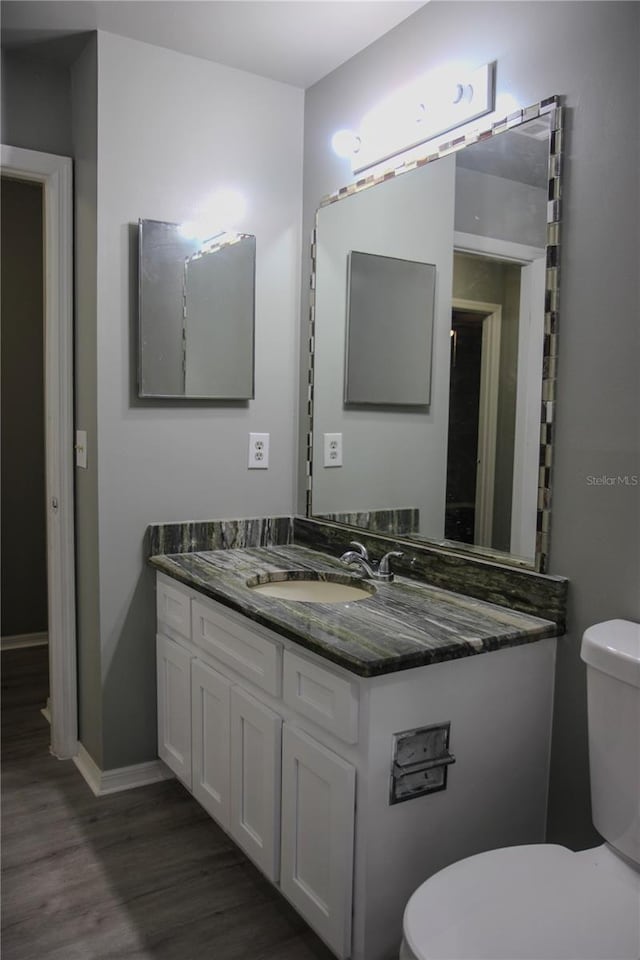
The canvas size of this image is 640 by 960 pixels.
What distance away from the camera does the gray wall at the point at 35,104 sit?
227 cm

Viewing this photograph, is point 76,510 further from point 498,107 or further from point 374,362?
point 498,107

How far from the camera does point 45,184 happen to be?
2.34m

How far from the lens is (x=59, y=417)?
239 centimetres

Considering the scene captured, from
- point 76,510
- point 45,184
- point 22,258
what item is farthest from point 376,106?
point 22,258

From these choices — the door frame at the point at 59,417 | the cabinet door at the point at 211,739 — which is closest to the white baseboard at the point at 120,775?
the door frame at the point at 59,417

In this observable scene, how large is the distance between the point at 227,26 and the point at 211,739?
78.1 inches

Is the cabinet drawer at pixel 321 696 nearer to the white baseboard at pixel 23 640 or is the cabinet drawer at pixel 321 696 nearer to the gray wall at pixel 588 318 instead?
the gray wall at pixel 588 318

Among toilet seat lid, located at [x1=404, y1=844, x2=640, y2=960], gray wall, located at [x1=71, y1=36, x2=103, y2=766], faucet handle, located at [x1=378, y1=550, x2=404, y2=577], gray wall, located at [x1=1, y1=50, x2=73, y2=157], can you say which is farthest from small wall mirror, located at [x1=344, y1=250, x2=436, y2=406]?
toilet seat lid, located at [x1=404, y1=844, x2=640, y2=960]

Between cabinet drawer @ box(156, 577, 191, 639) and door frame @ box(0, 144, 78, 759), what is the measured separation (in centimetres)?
38

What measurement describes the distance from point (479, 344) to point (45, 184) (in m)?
1.51

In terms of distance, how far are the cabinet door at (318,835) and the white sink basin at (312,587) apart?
19.4 inches

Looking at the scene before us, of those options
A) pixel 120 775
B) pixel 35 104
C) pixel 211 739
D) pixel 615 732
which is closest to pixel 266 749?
pixel 211 739

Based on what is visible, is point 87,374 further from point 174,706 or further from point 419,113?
point 419,113

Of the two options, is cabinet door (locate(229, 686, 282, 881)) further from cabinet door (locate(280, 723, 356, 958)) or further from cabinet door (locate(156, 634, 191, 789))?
cabinet door (locate(156, 634, 191, 789))
